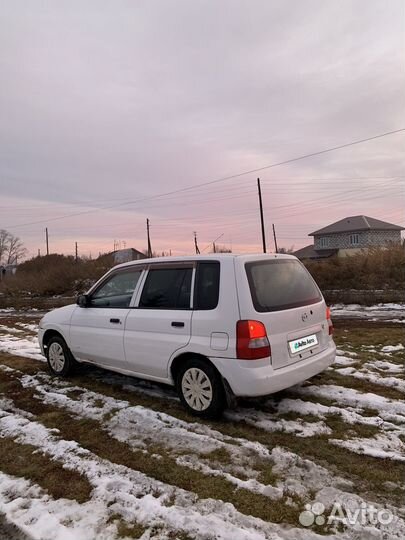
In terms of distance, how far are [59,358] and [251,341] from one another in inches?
140

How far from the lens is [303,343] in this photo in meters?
4.35

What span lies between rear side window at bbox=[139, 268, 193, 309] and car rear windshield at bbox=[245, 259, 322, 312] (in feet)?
2.61

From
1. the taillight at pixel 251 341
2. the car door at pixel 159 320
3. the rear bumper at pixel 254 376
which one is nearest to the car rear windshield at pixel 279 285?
the taillight at pixel 251 341

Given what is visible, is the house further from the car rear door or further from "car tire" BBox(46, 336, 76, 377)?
the car rear door

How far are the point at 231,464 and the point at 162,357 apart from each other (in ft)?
5.08

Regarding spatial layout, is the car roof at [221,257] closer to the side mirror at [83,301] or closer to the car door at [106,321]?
the car door at [106,321]

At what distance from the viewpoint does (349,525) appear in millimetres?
2498

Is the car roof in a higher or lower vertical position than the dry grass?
higher

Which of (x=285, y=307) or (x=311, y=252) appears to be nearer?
(x=285, y=307)

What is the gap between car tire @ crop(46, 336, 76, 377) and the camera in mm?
5953

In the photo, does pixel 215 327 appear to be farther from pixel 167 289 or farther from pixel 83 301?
pixel 83 301

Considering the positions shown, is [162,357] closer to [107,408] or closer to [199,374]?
[199,374]

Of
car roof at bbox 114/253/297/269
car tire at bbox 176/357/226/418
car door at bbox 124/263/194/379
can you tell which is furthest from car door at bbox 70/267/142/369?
car tire at bbox 176/357/226/418

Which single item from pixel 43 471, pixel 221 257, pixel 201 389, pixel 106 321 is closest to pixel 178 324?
pixel 201 389
